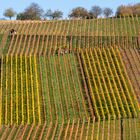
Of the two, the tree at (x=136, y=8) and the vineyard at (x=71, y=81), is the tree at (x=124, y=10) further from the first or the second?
the vineyard at (x=71, y=81)

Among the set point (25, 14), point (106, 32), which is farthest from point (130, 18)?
point (25, 14)

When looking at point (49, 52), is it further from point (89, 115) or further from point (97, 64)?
point (89, 115)

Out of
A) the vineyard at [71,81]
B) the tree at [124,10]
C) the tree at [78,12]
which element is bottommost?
the vineyard at [71,81]

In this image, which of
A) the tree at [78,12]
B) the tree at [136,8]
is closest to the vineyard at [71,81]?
the tree at [136,8]

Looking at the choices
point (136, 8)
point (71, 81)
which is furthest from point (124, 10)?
point (71, 81)

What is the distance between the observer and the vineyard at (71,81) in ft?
61.5

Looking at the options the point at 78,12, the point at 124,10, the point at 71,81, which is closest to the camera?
the point at 71,81

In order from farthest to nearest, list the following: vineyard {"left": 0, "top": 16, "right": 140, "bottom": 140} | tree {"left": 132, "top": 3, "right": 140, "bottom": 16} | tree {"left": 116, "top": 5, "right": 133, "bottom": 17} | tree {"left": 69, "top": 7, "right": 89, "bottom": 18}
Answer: tree {"left": 69, "top": 7, "right": 89, "bottom": 18}
tree {"left": 132, "top": 3, "right": 140, "bottom": 16}
tree {"left": 116, "top": 5, "right": 133, "bottom": 17}
vineyard {"left": 0, "top": 16, "right": 140, "bottom": 140}

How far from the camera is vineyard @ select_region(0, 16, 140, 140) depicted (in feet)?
61.5

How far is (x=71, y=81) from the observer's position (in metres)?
23.0

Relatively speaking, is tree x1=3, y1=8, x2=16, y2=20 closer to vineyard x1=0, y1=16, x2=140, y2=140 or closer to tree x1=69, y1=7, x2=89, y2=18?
tree x1=69, y1=7, x2=89, y2=18

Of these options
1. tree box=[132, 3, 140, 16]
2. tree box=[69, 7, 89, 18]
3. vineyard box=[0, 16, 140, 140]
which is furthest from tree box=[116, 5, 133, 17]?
vineyard box=[0, 16, 140, 140]

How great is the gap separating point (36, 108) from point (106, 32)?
11810 mm

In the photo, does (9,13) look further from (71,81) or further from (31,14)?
(71,81)
